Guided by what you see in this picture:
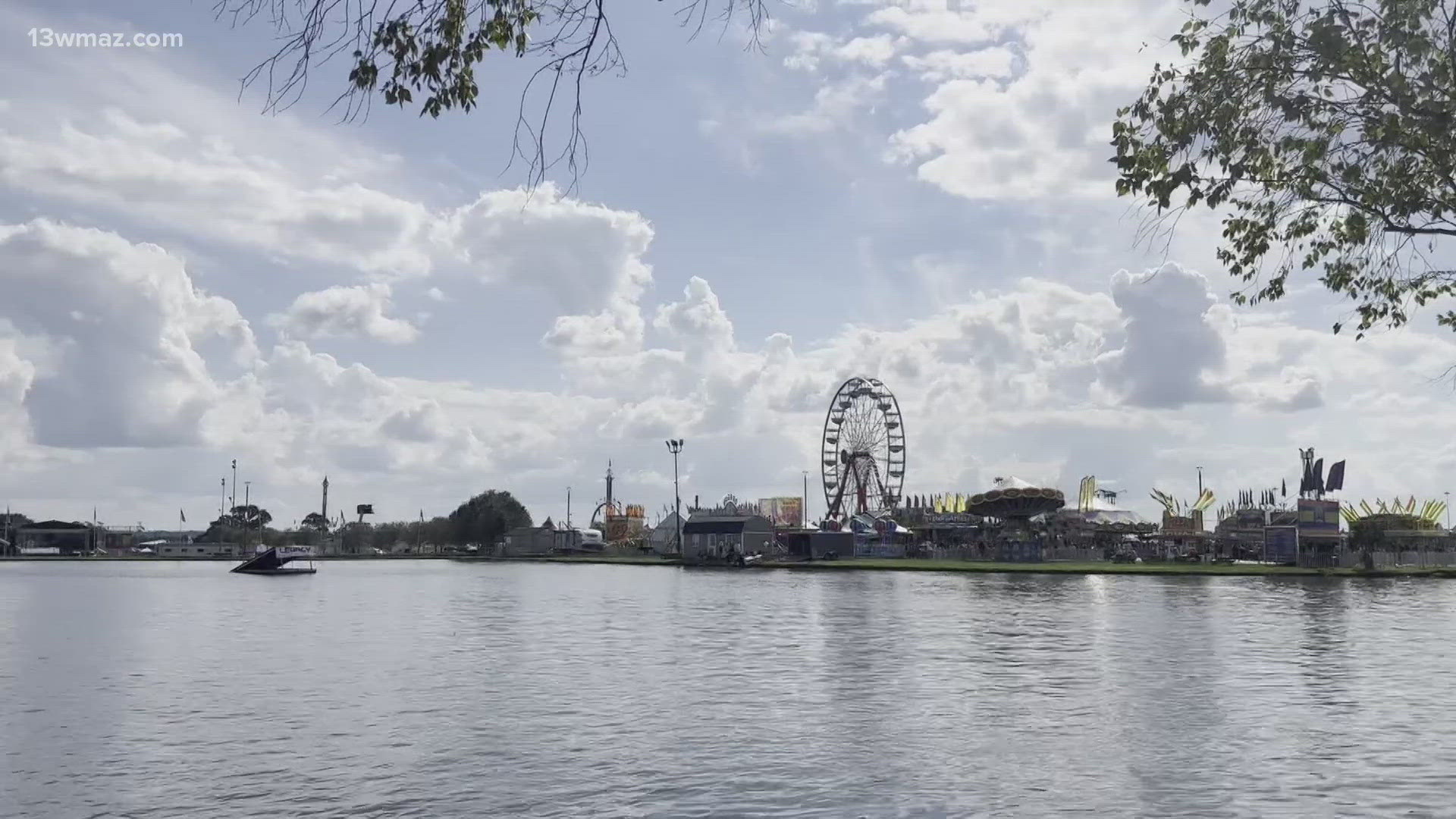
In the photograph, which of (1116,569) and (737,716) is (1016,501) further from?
(737,716)

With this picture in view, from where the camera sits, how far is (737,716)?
1022 inches

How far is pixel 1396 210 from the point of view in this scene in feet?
51.9

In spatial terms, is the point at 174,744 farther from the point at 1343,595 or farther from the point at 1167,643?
the point at 1343,595

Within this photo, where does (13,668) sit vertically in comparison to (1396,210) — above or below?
below

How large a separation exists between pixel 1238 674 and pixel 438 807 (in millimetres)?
23160

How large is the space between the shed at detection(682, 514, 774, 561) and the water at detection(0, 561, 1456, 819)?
100590 mm

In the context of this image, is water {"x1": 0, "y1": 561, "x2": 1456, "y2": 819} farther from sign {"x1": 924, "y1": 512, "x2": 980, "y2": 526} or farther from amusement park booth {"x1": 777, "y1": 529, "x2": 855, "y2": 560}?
sign {"x1": 924, "y1": 512, "x2": 980, "y2": 526}

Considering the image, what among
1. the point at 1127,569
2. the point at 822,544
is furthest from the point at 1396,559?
the point at 822,544

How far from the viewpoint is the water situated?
1834cm

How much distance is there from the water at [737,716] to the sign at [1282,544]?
72.6m

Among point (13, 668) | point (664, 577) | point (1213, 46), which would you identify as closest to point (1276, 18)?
point (1213, 46)

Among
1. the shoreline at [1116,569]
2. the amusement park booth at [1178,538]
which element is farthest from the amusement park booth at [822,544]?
the amusement park booth at [1178,538]

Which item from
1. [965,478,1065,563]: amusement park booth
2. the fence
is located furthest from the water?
[965,478,1065,563]: amusement park booth

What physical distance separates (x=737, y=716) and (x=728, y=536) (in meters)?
134
